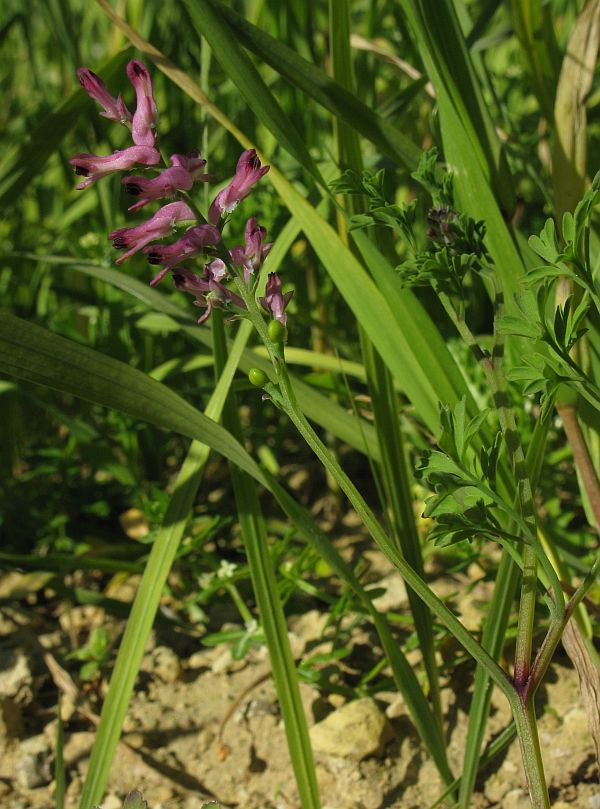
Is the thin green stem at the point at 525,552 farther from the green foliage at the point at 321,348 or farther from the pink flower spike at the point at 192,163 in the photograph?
the pink flower spike at the point at 192,163

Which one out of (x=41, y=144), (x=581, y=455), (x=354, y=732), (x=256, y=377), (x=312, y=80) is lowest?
(x=354, y=732)

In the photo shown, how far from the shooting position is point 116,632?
5.90ft

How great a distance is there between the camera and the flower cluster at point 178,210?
851 mm

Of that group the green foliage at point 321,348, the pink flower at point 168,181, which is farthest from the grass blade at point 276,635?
the pink flower at point 168,181

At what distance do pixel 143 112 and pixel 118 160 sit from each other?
5 centimetres

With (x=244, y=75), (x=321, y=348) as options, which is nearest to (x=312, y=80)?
(x=244, y=75)

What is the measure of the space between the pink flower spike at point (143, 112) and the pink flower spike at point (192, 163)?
3cm

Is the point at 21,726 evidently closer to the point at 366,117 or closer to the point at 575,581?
the point at 575,581

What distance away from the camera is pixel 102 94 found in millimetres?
900

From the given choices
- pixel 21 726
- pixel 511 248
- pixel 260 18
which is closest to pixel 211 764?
pixel 21 726

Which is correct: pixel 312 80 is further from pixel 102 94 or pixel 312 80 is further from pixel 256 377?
pixel 256 377

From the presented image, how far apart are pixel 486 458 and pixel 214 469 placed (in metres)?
1.28

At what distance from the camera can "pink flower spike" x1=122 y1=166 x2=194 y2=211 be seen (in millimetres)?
843

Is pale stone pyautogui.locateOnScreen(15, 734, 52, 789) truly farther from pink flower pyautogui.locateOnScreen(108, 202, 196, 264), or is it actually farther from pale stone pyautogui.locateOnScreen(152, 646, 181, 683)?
pink flower pyautogui.locateOnScreen(108, 202, 196, 264)
